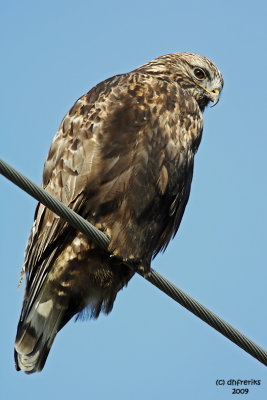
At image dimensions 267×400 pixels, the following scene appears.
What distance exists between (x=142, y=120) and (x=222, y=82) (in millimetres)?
2057

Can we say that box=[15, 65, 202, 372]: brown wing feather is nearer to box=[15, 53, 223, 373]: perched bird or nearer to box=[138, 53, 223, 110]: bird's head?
box=[15, 53, 223, 373]: perched bird

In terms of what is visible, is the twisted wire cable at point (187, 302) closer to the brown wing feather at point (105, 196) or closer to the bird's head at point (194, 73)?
the brown wing feather at point (105, 196)

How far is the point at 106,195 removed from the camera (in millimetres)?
5074

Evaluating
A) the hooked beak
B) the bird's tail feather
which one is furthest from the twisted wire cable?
the hooked beak

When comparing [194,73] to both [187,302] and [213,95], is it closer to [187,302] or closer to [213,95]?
[213,95]

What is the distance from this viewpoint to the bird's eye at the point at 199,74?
22.0ft

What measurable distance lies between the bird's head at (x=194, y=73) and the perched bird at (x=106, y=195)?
673 millimetres

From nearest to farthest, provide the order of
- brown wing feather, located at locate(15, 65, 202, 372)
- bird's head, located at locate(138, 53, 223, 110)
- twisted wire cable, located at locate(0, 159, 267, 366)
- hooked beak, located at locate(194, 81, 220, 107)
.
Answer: twisted wire cable, located at locate(0, 159, 267, 366)
brown wing feather, located at locate(15, 65, 202, 372)
bird's head, located at locate(138, 53, 223, 110)
hooked beak, located at locate(194, 81, 220, 107)

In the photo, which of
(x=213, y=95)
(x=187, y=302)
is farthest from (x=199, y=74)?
(x=187, y=302)

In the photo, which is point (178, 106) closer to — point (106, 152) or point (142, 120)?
point (142, 120)

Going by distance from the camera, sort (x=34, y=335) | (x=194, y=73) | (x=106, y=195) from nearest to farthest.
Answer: (x=106, y=195)
(x=34, y=335)
(x=194, y=73)

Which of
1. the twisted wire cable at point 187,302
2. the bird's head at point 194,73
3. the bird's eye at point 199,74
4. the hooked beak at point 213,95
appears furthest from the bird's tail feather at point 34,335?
the bird's eye at point 199,74

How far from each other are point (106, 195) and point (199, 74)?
2.21 m

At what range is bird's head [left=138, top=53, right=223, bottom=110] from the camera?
21.0ft
